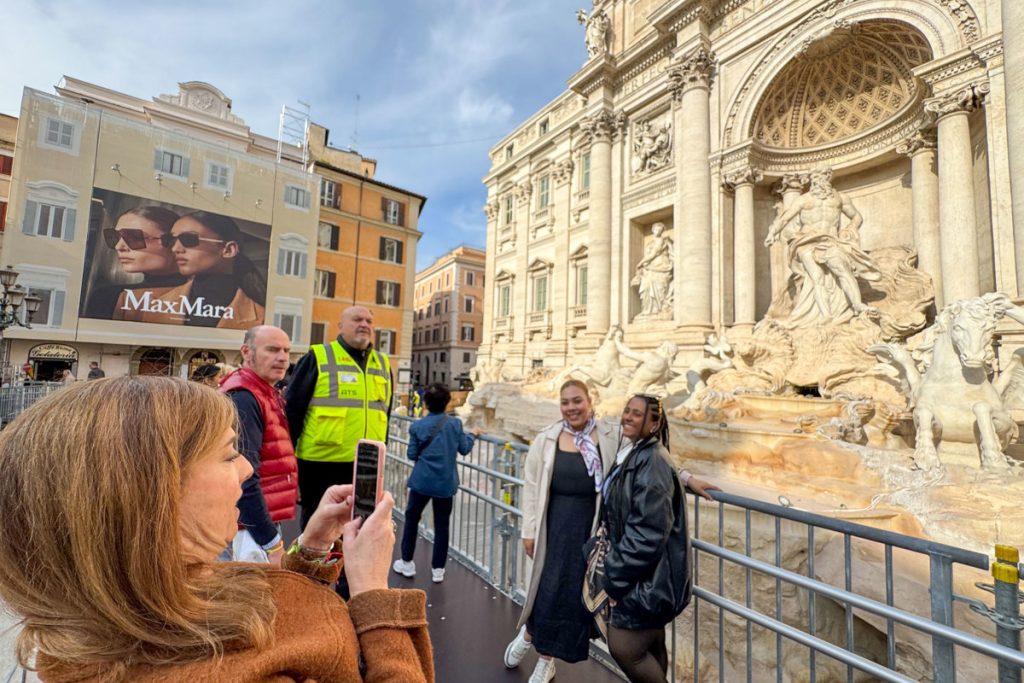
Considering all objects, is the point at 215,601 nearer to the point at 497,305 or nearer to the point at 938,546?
the point at 938,546

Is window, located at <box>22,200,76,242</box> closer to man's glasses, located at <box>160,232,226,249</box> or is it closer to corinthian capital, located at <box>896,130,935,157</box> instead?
man's glasses, located at <box>160,232,226,249</box>

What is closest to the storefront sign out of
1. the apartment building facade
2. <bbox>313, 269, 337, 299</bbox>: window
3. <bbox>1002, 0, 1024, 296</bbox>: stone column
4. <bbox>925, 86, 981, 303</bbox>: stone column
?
<bbox>313, 269, 337, 299</bbox>: window

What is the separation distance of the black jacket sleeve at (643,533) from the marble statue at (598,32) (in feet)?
66.4

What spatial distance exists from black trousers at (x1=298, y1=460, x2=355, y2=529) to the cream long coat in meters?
1.19

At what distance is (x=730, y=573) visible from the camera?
4.67 meters

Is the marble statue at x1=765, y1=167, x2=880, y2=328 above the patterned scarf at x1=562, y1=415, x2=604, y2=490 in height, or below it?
above

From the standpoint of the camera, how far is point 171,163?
19781 millimetres

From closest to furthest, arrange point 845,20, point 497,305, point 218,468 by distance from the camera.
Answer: point 218,468
point 845,20
point 497,305

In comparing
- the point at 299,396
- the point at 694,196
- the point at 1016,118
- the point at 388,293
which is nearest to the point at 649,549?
the point at 299,396

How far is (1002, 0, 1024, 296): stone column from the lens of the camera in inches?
300

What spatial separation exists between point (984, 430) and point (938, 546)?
5690 mm

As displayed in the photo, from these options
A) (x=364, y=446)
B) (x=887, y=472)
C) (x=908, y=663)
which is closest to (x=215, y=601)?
(x=364, y=446)

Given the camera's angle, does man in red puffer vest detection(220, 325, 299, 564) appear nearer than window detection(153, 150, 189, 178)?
Yes

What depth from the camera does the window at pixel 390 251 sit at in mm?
26578
